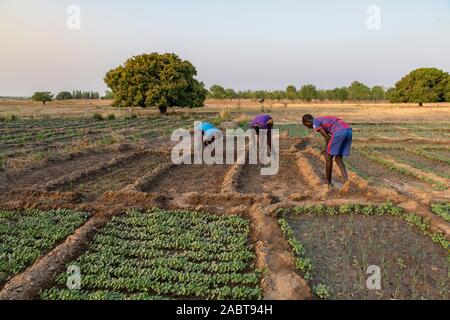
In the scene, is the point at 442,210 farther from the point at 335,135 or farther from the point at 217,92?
the point at 217,92

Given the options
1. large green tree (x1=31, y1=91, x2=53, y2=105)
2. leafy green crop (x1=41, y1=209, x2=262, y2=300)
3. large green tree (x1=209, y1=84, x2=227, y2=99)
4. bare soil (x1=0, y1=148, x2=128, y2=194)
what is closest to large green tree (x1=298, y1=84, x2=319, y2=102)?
large green tree (x1=209, y1=84, x2=227, y2=99)

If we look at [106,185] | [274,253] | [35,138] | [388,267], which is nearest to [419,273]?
[388,267]

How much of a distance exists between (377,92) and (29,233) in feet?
355

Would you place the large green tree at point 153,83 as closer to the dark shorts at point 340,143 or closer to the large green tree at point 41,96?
the dark shorts at point 340,143

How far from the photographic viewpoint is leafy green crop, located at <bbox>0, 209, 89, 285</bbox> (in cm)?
452

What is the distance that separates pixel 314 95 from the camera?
85.2 metres

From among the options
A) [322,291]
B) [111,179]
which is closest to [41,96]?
[111,179]

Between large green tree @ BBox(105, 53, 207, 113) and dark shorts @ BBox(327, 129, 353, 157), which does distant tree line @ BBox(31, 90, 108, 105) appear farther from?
dark shorts @ BBox(327, 129, 353, 157)

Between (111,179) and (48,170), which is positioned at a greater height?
(48,170)

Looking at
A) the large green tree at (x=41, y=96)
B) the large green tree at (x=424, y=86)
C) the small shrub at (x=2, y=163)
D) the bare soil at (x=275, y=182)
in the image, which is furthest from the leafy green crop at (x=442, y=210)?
the large green tree at (x=41, y=96)

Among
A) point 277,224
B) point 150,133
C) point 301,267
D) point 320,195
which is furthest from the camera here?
point 150,133

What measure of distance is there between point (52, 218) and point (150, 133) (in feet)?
45.0

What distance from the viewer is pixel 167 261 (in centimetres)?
449
